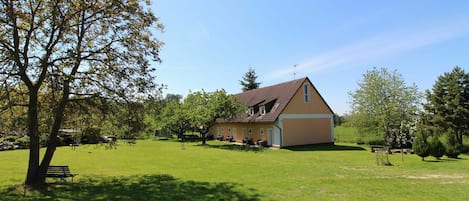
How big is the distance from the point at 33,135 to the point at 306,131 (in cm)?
2694

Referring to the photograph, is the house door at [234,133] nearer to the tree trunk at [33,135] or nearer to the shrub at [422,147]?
the shrub at [422,147]

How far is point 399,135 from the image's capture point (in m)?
31.0

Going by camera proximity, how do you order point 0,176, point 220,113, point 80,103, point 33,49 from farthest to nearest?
point 220,113
point 0,176
point 80,103
point 33,49

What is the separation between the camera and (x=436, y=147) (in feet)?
64.0

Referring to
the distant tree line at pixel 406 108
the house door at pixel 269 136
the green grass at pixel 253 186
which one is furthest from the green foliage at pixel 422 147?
the house door at pixel 269 136

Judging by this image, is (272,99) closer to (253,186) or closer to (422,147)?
(422,147)

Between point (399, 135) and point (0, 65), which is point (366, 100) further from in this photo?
point (0, 65)

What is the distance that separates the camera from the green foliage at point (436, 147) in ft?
63.8

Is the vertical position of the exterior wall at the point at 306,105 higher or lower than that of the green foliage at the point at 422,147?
higher

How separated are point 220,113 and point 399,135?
18.2m

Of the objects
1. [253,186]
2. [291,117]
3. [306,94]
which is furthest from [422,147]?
[306,94]

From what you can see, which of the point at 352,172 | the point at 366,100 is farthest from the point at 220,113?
the point at 352,172

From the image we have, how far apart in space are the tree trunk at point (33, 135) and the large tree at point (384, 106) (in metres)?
30.3

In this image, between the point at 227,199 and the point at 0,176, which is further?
the point at 0,176
